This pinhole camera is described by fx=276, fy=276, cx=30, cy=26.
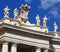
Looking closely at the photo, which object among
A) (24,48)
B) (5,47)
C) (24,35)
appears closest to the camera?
(5,47)

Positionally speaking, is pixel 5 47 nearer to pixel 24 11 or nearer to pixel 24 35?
pixel 24 35

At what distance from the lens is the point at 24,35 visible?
37562 millimetres

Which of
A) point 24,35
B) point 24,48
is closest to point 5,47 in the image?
point 24,35

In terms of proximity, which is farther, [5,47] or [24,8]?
[24,8]

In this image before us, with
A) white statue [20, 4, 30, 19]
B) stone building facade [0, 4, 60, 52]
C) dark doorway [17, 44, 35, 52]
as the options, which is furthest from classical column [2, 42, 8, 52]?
white statue [20, 4, 30, 19]

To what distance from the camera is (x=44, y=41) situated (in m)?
39.6

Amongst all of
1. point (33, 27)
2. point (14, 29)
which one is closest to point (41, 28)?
point (33, 27)

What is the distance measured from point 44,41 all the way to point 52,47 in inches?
95.1

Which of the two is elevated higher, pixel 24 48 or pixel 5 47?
pixel 24 48

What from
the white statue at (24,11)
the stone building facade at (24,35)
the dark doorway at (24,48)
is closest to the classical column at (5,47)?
the stone building facade at (24,35)

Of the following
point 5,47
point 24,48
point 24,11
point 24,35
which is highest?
point 24,11

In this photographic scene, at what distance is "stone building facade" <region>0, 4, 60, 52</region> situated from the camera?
1414 inches

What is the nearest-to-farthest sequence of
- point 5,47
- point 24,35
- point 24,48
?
1. point 5,47
2. point 24,35
3. point 24,48

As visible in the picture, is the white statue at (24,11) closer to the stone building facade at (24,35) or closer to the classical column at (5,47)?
the stone building facade at (24,35)
